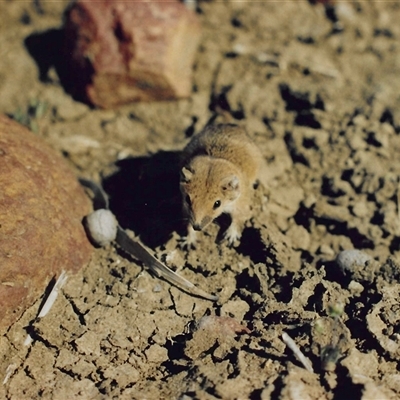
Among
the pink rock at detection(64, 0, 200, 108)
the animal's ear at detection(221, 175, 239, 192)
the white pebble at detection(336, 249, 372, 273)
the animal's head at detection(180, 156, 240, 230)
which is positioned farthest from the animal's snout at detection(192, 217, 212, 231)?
the pink rock at detection(64, 0, 200, 108)

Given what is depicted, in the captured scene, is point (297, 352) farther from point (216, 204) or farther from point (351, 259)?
point (216, 204)

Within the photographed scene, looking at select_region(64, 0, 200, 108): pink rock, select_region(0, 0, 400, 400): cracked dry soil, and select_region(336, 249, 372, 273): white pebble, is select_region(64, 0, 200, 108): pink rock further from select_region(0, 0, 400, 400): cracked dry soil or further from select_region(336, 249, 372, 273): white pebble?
select_region(336, 249, 372, 273): white pebble

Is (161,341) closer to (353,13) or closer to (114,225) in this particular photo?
(114,225)

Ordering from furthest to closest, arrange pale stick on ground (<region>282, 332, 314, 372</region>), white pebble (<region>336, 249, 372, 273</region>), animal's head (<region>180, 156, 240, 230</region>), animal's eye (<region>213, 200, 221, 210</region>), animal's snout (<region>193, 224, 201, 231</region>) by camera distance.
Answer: animal's eye (<region>213, 200, 221, 210</region>)
animal's head (<region>180, 156, 240, 230</region>)
animal's snout (<region>193, 224, 201, 231</region>)
white pebble (<region>336, 249, 372, 273</region>)
pale stick on ground (<region>282, 332, 314, 372</region>)

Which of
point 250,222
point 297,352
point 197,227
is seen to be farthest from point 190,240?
point 297,352

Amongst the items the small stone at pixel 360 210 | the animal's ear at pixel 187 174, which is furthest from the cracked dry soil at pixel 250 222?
the animal's ear at pixel 187 174

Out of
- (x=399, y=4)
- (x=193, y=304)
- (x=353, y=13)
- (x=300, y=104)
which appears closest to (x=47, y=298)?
(x=193, y=304)
